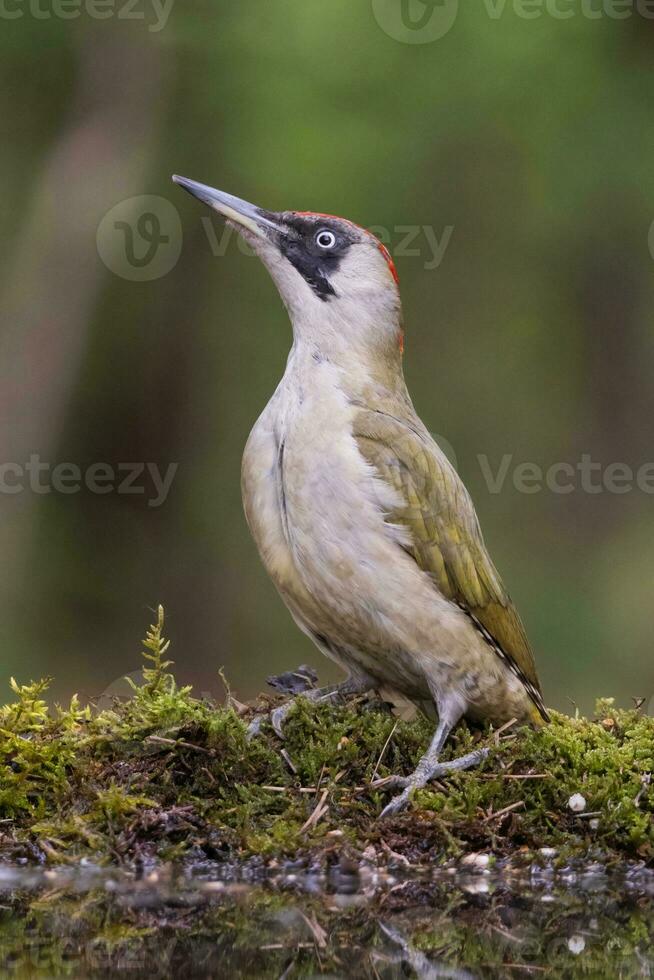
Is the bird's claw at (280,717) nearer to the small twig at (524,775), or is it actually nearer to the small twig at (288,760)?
the small twig at (288,760)

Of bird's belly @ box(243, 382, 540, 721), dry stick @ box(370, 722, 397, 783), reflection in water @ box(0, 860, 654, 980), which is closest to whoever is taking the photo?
reflection in water @ box(0, 860, 654, 980)

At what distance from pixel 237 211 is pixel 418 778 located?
8.28ft

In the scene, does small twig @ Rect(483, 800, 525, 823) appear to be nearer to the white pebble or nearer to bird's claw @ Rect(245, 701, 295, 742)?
the white pebble

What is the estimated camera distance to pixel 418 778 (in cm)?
455

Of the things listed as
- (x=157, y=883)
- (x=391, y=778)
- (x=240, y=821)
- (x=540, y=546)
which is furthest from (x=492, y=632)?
(x=540, y=546)

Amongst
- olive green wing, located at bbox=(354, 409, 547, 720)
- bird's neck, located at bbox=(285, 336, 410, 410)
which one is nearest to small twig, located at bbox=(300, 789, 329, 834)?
olive green wing, located at bbox=(354, 409, 547, 720)

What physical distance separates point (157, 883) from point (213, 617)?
9.21m

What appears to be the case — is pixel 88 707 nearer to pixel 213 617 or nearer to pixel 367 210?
pixel 367 210

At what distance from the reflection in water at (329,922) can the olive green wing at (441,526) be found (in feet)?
4.47

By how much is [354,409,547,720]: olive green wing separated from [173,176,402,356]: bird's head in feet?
1.70

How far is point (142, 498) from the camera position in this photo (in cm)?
1340

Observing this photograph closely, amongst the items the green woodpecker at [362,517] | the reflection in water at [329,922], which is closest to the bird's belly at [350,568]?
the green woodpecker at [362,517]

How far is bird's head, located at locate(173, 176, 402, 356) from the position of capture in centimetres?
576

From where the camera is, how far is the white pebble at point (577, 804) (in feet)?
14.4
